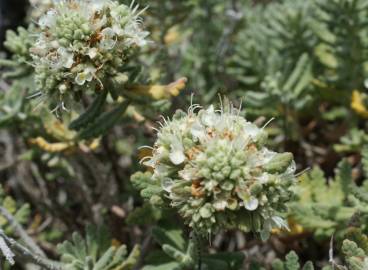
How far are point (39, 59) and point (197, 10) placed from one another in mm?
2220

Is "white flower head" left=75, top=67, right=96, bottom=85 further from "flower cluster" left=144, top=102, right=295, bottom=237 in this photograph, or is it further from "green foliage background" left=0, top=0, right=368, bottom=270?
"flower cluster" left=144, top=102, right=295, bottom=237

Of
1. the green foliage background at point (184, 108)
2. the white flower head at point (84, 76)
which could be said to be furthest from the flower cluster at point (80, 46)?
the green foliage background at point (184, 108)

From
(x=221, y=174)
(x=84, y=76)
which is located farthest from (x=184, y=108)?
(x=221, y=174)

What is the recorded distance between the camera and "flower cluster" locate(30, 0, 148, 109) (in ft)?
9.55

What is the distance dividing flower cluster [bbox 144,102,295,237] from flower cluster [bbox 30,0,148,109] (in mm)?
541

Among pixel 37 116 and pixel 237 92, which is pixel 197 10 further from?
pixel 37 116

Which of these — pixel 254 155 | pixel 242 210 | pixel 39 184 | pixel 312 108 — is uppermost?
pixel 312 108

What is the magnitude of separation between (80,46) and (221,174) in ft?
3.29

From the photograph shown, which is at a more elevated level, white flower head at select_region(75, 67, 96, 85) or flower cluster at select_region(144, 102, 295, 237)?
white flower head at select_region(75, 67, 96, 85)

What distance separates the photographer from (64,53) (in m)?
2.91

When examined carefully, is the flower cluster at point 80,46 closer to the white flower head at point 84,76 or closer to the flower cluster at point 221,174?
the white flower head at point 84,76

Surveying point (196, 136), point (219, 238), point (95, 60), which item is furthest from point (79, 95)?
point (219, 238)

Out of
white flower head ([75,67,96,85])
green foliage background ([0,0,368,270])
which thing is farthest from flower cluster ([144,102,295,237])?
white flower head ([75,67,96,85])

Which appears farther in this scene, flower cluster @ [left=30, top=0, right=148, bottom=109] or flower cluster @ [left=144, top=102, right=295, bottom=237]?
flower cluster @ [left=30, top=0, right=148, bottom=109]
